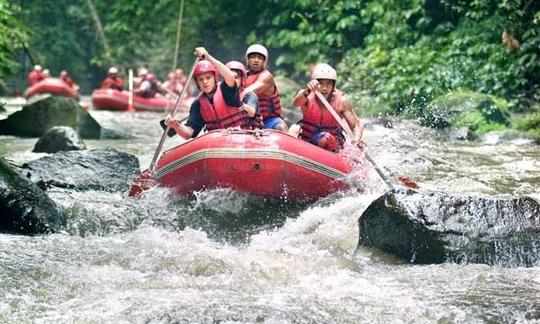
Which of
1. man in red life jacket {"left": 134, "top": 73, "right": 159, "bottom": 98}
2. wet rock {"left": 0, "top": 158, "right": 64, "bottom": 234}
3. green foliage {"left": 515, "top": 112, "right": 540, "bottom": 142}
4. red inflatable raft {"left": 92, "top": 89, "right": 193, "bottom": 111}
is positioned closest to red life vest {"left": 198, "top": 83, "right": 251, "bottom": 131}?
wet rock {"left": 0, "top": 158, "right": 64, "bottom": 234}

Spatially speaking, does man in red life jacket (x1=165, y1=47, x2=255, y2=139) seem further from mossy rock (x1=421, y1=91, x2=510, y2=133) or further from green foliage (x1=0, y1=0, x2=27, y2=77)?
mossy rock (x1=421, y1=91, x2=510, y2=133)

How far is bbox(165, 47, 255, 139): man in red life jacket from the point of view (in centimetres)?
669

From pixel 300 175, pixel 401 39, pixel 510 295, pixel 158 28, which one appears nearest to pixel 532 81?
pixel 401 39

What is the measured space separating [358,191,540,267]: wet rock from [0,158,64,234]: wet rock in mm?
2509

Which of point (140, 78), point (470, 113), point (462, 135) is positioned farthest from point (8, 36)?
point (140, 78)

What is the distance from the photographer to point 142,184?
684 centimetres

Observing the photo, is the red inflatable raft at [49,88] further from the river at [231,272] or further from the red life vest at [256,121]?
the red life vest at [256,121]

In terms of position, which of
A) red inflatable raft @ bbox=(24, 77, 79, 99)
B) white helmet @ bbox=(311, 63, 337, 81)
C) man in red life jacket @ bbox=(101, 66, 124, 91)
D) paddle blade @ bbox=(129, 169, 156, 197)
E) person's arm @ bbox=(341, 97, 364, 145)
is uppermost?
white helmet @ bbox=(311, 63, 337, 81)

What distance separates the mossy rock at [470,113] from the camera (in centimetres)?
1191

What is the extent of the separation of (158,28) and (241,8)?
3830mm

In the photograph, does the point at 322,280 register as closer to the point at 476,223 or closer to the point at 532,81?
the point at 476,223

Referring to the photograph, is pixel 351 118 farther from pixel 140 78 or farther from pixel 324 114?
pixel 140 78

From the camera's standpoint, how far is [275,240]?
5.67 metres

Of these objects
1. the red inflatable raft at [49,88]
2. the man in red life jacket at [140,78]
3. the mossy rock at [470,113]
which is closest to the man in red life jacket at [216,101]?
the mossy rock at [470,113]
